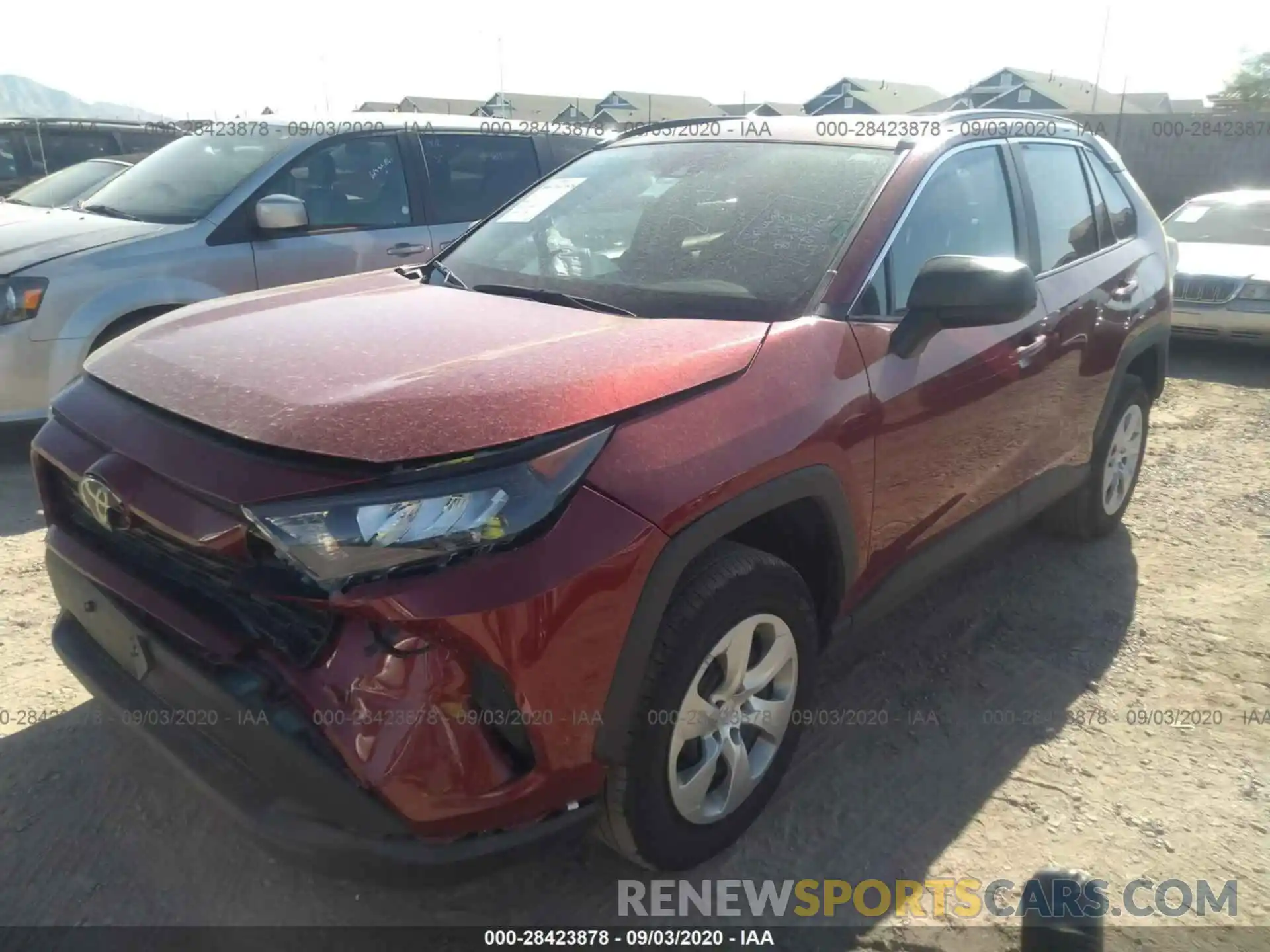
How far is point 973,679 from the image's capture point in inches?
130

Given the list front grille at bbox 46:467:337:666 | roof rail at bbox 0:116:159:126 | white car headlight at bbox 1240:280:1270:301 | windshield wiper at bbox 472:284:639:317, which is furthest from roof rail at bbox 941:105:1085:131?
roof rail at bbox 0:116:159:126

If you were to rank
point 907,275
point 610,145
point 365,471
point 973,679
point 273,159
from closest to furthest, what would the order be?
point 365,471 < point 907,275 < point 973,679 < point 610,145 < point 273,159

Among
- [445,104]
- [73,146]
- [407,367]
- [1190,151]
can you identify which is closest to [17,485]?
[407,367]

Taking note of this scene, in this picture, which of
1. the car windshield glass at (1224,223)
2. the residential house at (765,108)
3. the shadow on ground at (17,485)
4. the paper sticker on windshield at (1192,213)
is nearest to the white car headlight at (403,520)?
the shadow on ground at (17,485)

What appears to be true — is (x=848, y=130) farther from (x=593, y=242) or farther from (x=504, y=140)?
(x=504, y=140)

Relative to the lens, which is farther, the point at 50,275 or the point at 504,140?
the point at 504,140

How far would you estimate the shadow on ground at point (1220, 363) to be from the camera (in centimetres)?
775

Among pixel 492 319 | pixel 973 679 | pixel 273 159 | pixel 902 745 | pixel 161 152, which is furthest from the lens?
pixel 161 152

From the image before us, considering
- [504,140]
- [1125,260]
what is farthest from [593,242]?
[504,140]

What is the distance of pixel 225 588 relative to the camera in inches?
76.2

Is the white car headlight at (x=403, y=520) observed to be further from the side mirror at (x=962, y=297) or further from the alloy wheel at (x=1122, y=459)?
the alloy wheel at (x=1122, y=459)

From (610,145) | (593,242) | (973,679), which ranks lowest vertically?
(973,679)

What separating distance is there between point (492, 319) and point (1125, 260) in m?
2.92

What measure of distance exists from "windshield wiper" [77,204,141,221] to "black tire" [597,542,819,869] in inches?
175
